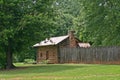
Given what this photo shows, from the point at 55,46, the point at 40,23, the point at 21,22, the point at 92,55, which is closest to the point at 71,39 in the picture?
the point at 55,46

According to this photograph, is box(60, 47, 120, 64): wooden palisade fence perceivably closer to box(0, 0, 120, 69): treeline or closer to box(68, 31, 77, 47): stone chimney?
box(0, 0, 120, 69): treeline

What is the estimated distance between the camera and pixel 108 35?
157ft

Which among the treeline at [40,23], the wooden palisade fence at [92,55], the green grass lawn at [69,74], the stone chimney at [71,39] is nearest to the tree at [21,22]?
the treeline at [40,23]

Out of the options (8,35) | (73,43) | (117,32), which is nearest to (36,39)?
(8,35)

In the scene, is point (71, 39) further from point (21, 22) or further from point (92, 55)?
point (21, 22)

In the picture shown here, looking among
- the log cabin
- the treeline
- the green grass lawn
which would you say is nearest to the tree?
the treeline

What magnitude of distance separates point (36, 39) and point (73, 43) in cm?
1884

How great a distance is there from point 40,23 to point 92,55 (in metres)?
13.0

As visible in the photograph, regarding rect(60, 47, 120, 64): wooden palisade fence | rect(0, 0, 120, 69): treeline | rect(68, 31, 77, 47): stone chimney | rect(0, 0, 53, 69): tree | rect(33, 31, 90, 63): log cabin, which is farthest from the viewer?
rect(68, 31, 77, 47): stone chimney

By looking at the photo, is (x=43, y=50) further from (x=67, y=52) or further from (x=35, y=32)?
(x=35, y=32)

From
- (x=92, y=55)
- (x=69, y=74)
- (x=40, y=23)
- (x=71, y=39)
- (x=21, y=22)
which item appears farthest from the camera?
(x=71, y=39)

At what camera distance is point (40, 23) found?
1442 inches

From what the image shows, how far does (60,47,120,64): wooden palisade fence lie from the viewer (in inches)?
1772

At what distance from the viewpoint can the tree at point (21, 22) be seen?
116ft
